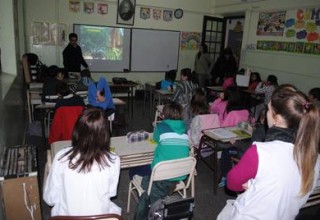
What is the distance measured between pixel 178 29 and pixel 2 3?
4.94 meters

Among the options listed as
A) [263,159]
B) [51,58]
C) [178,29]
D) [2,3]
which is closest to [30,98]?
[2,3]

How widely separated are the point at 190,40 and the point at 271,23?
2.32m

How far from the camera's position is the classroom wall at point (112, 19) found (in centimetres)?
601

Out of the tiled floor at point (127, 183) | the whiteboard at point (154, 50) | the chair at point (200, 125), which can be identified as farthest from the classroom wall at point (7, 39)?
the whiteboard at point (154, 50)

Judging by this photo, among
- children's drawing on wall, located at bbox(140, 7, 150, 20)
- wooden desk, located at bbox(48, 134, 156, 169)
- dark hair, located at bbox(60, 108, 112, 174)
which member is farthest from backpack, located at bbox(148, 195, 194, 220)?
children's drawing on wall, located at bbox(140, 7, 150, 20)

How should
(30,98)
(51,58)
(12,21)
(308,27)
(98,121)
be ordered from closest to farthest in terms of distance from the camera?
(98,121) < (12,21) < (30,98) < (308,27) < (51,58)

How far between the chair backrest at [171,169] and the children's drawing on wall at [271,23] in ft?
16.8

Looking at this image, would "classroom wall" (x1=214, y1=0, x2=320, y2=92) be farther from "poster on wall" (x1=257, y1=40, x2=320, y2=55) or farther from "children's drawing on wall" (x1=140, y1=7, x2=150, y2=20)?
"children's drawing on wall" (x1=140, y1=7, x2=150, y2=20)

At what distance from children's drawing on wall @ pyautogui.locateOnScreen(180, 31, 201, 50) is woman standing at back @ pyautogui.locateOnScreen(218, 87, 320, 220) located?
21.8ft

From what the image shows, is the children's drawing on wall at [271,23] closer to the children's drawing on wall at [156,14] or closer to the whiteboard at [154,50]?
the whiteboard at [154,50]

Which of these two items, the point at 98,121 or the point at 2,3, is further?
the point at 2,3

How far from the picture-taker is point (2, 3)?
11.0ft

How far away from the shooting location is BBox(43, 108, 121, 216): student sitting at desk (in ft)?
4.73

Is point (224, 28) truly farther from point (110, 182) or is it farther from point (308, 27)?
point (110, 182)
